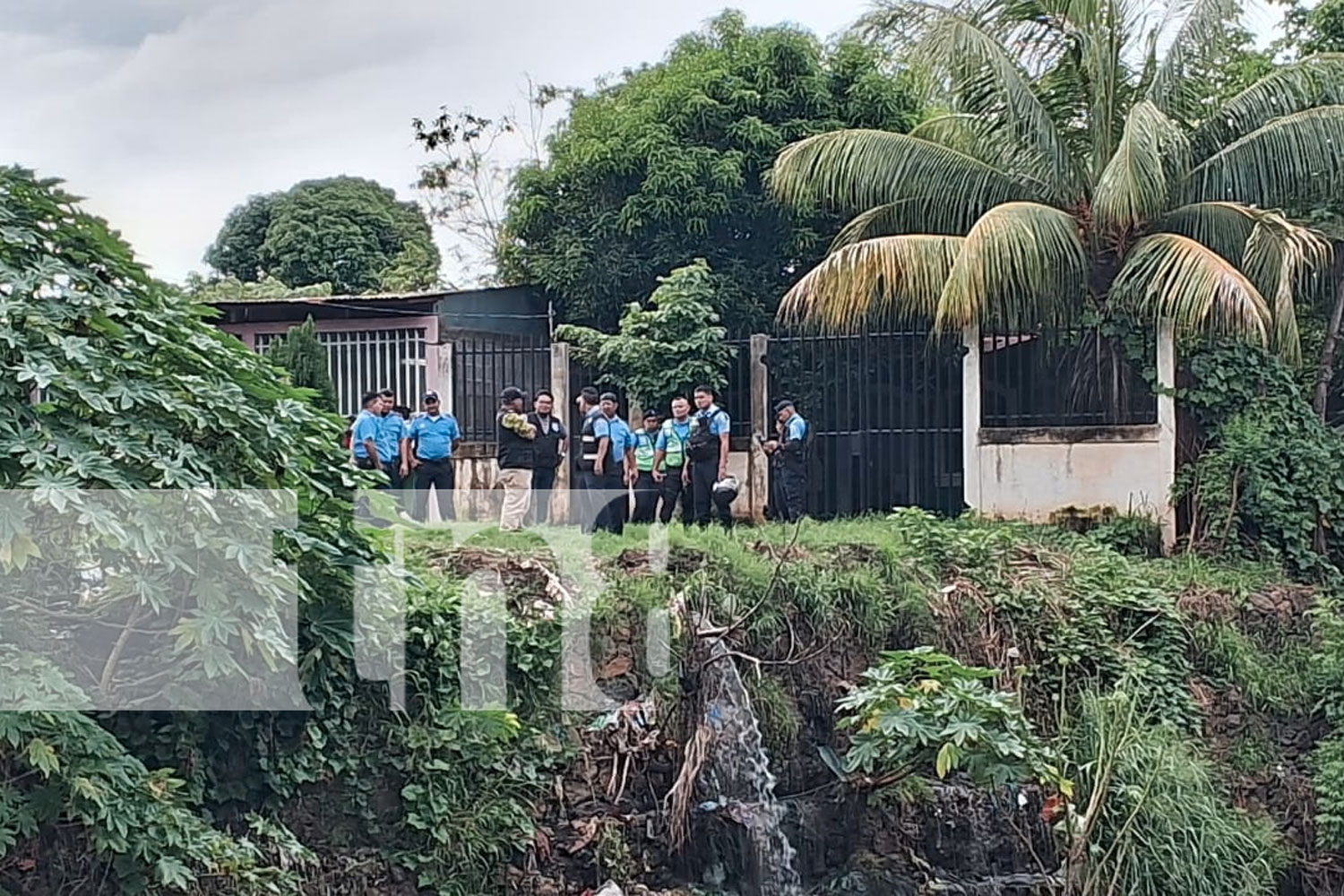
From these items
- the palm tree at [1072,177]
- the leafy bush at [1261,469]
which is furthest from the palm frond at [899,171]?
the leafy bush at [1261,469]

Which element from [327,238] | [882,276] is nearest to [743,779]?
[882,276]

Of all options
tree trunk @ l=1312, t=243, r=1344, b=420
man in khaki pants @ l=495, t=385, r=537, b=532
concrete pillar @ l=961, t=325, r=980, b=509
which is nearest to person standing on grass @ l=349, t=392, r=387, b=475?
man in khaki pants @ l=495, t=385, r=537, b=532

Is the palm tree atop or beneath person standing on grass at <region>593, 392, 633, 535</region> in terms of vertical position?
atop

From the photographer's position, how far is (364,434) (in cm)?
1189

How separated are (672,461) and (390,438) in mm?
2488

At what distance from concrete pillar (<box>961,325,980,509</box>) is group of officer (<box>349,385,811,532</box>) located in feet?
5.33

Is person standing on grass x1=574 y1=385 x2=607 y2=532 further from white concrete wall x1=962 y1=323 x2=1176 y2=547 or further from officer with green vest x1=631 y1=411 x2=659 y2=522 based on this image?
white concrete wall x1=962 y1=323 x2=1176 y2=547

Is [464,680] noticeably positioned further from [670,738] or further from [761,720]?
[761,720]

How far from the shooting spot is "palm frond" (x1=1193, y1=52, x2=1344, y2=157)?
40.1 ft

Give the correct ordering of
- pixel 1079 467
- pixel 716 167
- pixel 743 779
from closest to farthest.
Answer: pixel 743 779 < pixel 1079 467 < pixel 716 167

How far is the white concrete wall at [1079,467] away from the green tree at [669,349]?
2.60 meters

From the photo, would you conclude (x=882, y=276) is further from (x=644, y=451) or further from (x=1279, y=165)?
(x=1279, y=165)

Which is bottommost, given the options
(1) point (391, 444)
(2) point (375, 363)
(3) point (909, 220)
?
(1) point (391, 444)

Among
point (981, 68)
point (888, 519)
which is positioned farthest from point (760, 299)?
point (888, 519)
